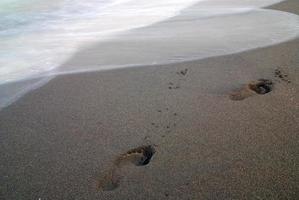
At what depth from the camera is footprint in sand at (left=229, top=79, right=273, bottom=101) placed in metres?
3.50

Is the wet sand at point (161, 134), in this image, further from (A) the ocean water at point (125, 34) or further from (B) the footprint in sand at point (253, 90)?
(A) the ocean water at point (125, 34)

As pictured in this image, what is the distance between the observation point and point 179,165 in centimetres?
272

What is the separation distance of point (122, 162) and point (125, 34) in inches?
124

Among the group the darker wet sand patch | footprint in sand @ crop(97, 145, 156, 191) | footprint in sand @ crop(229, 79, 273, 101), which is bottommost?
footprint in sand @ crop(97, 145, 156, 191)

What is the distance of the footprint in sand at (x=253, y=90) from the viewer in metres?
3.50

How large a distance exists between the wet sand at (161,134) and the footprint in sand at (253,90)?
0.03 m

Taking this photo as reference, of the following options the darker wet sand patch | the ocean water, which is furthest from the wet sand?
the ocean water

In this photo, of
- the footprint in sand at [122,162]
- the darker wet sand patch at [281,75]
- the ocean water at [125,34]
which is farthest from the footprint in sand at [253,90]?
the footprint in sand at [122,162]

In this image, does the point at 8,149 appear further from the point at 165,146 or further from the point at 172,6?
the point at 172,6

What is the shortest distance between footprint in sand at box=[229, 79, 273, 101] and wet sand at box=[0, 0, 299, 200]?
0.03 metres

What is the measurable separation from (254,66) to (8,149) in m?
2.74

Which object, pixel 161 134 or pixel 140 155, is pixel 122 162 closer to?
pixel 140 155

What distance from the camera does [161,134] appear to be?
306cm

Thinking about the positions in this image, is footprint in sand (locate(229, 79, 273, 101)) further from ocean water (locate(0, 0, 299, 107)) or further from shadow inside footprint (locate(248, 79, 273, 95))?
ocean water (locate(0, 0, 299, 107))
